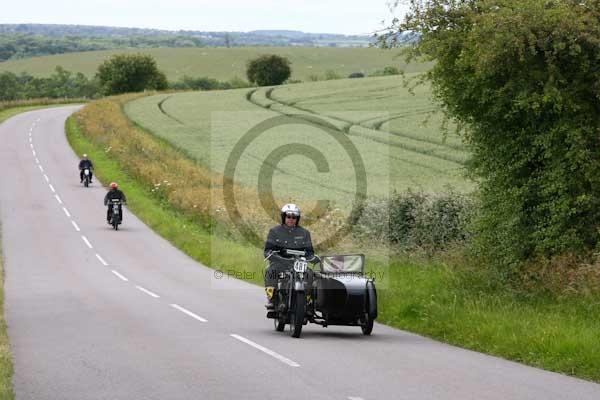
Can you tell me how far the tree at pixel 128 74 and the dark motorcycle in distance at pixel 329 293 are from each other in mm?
109589

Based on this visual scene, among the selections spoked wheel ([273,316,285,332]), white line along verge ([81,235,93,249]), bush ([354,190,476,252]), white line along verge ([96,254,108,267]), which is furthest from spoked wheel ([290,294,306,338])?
white line along verge ([81,235,93,249])

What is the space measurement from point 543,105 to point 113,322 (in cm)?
898

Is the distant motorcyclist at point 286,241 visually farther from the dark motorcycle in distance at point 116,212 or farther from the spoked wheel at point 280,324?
the dark motorcycle in distance at point 116,212

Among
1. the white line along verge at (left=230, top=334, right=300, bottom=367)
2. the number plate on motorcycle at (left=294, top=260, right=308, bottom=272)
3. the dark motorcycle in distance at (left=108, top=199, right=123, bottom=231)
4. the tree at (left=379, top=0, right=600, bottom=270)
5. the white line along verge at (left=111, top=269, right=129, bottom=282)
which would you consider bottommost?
the dark motorcycle in distance at (left=108, top=199, right=123, bottom=231)

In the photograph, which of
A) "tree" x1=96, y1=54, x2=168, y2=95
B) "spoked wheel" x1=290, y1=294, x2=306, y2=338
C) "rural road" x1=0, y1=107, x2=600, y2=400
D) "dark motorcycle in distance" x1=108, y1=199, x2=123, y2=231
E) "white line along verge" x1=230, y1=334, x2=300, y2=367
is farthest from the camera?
"tree" x1=96, y1=54, x2=168, y2=95

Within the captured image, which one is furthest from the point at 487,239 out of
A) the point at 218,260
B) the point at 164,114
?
the point at 164,114

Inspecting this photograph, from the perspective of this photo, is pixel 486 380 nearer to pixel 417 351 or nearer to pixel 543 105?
pixel 417 351

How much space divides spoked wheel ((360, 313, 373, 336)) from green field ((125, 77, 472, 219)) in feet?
28.8

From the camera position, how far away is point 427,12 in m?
20.1

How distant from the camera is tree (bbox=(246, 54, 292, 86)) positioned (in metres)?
128

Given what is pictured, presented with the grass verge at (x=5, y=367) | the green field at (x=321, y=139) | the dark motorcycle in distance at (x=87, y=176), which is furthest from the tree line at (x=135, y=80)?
the grass verge at (x=5, y=367)

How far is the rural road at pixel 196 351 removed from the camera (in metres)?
10.3

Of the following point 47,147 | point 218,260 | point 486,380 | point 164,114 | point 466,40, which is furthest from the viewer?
point 164,114

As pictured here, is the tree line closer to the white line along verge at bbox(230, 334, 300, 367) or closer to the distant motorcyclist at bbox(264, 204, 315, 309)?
the distant motorcyclist at bbox(264, 204, 315, 309)
